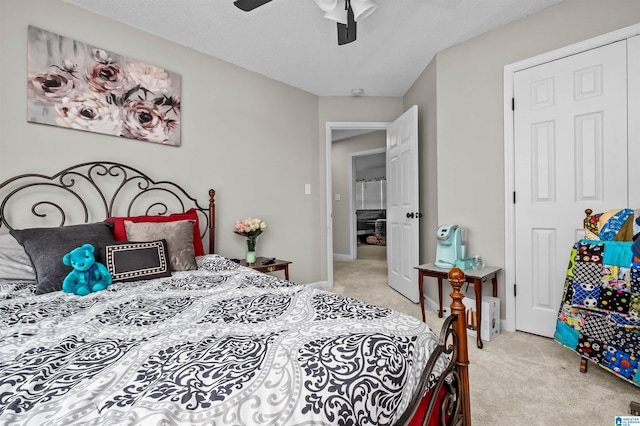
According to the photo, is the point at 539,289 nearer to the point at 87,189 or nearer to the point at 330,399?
the point at 330,399

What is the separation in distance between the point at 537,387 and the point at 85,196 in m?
3.20

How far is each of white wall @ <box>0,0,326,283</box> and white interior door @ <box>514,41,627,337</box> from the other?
2252 mm

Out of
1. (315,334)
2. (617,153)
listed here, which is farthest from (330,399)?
(617,153)

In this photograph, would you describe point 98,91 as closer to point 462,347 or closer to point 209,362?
point 209,362

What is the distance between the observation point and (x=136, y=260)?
178 centimetres

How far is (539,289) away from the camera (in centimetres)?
247

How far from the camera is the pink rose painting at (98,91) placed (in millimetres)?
2062

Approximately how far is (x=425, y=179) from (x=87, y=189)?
10.2 ft

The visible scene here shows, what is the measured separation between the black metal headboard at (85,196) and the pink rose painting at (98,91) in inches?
13.0

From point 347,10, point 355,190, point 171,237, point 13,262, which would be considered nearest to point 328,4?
point 347,10

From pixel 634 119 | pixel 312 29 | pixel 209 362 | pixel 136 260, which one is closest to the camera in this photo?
pixel 209 362

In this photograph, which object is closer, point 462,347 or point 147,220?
point 462,347

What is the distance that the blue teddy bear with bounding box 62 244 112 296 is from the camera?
1504 mm

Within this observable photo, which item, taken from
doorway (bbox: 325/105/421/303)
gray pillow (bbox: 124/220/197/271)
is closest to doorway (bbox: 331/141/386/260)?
doorway (bbox: 325/105/421/303)
